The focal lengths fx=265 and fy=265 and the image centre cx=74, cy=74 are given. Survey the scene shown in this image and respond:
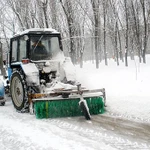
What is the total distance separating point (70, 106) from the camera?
671 centimetres

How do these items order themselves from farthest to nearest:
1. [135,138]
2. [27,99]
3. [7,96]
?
[7,96]
[27,99]
[135,138]

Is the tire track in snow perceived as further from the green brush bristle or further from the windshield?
the windshield

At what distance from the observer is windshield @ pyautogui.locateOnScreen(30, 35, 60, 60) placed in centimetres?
758

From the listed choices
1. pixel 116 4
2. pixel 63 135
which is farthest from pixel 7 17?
pixel 63 135

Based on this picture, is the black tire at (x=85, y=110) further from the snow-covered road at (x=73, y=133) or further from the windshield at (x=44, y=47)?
the windshield at (x=44, y=47)

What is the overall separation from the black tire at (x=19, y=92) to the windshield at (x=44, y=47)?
0.75 metres

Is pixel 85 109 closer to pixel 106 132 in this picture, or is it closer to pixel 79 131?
pixel 79 131

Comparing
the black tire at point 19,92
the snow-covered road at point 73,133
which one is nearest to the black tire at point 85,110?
the snow-covered road at point 73,133

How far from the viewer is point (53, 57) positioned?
311 inches

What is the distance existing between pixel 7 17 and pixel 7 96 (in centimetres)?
2148

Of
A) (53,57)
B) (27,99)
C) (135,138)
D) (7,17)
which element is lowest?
(135,138)

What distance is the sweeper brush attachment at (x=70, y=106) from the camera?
6449mm

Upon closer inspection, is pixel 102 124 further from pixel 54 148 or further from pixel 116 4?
pixel 116 4

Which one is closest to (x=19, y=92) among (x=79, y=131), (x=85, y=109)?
(x=85, y=109)
